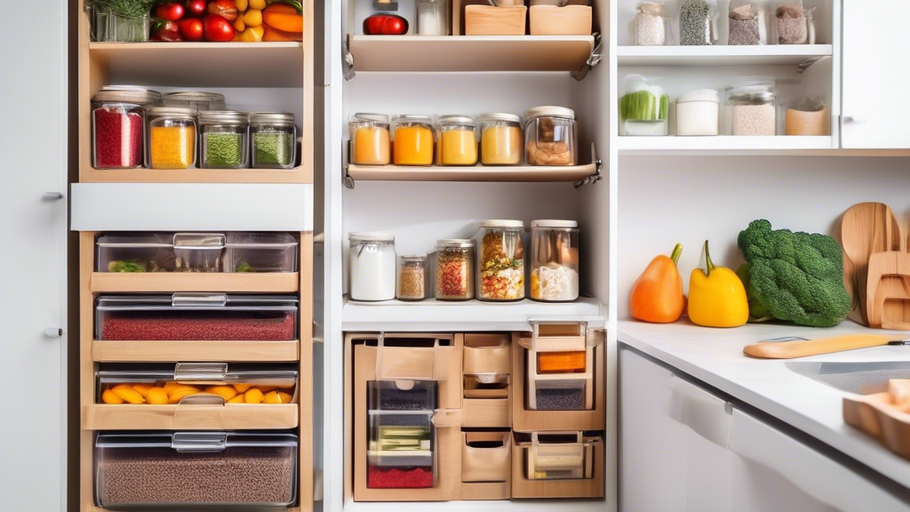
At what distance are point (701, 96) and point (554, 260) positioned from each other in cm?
61

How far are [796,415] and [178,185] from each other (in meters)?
1.47

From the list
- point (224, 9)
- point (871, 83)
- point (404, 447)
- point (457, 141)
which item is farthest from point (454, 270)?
point (871, 83)

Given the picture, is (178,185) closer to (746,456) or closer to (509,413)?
(509,413)

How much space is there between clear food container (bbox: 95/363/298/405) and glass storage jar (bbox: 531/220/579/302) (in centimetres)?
72

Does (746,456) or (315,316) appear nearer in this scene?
(746,456)

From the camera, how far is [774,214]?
2.13 meters

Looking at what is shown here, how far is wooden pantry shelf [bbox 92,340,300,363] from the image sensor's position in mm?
1695

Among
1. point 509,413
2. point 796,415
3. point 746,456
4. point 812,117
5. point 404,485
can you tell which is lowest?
point 404,485

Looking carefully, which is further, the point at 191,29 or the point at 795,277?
the point at 795,277

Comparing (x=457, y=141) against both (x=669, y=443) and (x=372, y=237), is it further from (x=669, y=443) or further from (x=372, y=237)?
Result: (x=669, y=443)
